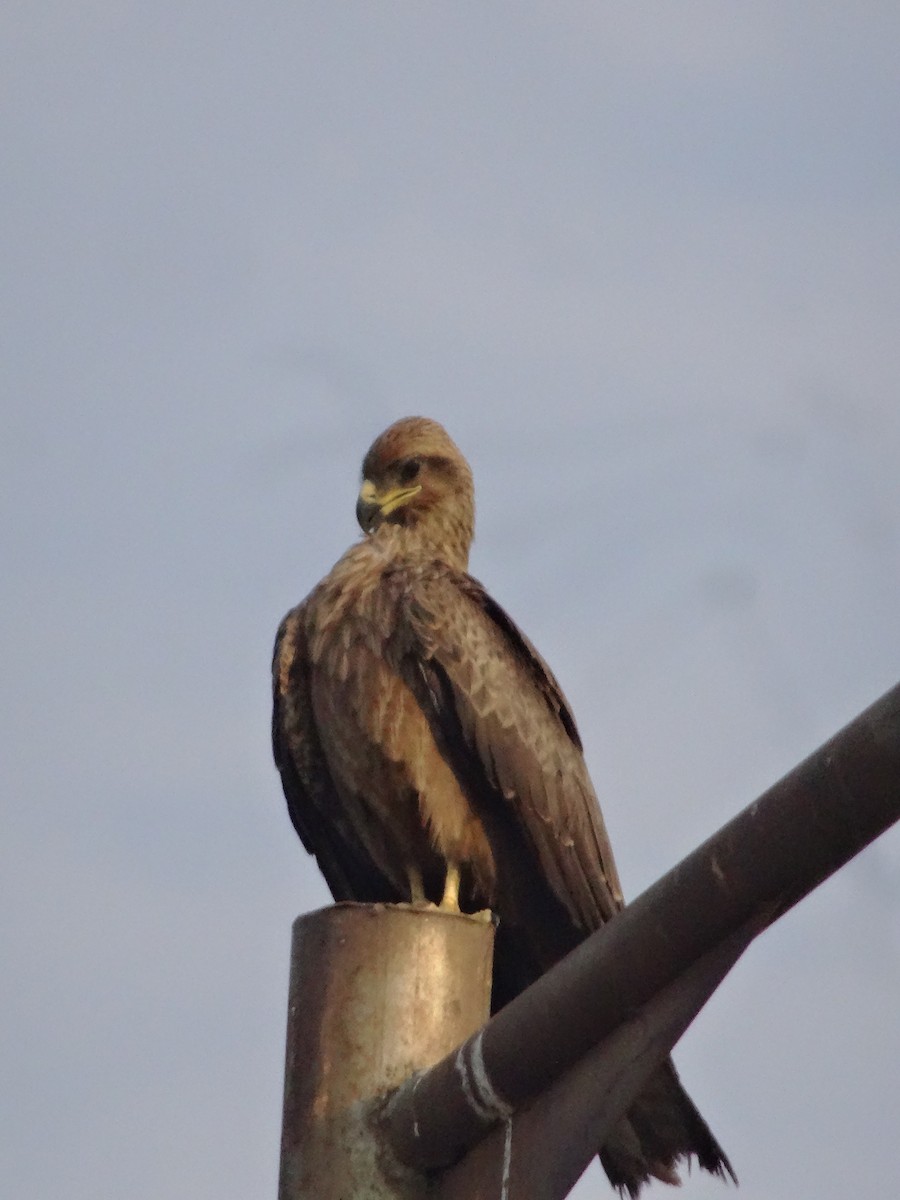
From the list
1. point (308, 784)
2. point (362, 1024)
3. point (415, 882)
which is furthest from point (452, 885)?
point (362, 1024)

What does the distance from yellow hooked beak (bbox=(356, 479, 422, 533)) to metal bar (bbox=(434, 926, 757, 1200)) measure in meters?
4.33

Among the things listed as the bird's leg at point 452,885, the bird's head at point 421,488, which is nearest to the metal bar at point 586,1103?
the bird's leg at point 452,885

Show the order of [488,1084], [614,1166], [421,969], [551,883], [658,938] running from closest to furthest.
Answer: [658,938] → [488,1084] → [421,969] → [614,1166] → [551,883]

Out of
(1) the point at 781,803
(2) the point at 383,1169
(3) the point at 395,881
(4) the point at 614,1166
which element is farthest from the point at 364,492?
(1) the point at 781,803

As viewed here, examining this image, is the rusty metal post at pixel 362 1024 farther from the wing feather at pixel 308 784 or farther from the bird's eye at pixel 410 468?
the bird's eye at pixel 410 468

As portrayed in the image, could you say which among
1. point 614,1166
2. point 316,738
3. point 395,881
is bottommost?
point 614,1166

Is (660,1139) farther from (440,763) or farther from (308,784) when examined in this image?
(308,784)

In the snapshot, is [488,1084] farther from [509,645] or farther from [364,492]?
[364,492]

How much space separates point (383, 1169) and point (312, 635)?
3180 millimetres

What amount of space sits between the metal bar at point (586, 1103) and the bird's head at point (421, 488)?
422cm

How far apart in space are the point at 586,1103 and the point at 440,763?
3.19m

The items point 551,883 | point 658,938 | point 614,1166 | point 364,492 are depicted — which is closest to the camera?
point 658,938

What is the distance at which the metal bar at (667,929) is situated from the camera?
9.38 ft

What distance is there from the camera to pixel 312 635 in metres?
6.79
